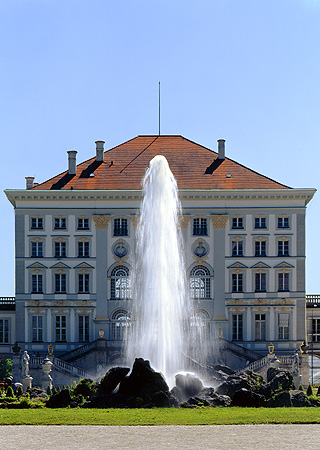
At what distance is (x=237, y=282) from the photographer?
62281mm

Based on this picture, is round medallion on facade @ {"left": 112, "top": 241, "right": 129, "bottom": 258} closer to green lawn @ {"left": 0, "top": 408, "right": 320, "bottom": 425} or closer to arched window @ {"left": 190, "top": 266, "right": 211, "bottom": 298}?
arched window @ {"left": 190, "top": 266, "right": 211, "bottom": 298}

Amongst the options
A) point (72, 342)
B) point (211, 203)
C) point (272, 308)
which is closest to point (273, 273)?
point (272, 308)

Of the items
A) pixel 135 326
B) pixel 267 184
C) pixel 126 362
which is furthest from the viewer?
pixel 267 184

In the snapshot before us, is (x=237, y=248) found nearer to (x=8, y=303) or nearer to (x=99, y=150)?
(x=99, y=150)

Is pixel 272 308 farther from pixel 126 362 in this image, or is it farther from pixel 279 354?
pixel 126 362

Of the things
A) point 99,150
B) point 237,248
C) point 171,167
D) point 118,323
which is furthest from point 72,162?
point 237,248

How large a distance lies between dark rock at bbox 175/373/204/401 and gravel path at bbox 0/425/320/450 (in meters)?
7.78

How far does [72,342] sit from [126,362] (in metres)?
7.48

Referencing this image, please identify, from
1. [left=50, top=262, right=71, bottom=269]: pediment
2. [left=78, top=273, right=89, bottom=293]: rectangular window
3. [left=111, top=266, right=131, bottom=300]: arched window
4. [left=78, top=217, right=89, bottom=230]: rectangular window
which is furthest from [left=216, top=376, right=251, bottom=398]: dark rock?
[left=78, top=217, right=89, bottom=230]: rectangular window

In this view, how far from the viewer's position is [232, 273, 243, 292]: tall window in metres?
62.3

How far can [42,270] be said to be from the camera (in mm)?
62219

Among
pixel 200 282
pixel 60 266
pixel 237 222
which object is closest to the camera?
pixel 60 266

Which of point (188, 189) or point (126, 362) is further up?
point (188, 189)

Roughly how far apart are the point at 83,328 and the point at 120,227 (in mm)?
7065
